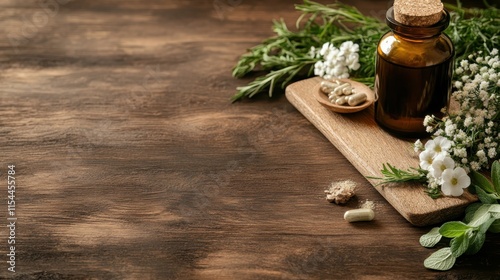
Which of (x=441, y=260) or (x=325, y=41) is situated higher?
(x=325, y=41)

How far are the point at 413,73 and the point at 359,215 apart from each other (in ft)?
0.98

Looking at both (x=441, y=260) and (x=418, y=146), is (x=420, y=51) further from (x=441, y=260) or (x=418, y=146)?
(x=441, y=260)

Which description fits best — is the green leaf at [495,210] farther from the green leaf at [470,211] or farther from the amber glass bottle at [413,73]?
the amber glass bottle at [413,73]

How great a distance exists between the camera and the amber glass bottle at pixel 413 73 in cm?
131

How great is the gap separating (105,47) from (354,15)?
666mm

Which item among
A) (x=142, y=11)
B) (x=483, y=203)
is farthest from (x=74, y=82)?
(x=483, y=203)

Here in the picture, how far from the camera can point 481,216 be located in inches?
45.9

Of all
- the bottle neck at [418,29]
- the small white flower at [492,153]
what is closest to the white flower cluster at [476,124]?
the small white flower at [492,153]

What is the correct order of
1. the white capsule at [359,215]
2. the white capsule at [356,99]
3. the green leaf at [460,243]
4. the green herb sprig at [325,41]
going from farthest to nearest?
the green herb sprig at [325,41], the white capsule at [356,99], the white capsule at [359,215], the green leaf at [460,243]

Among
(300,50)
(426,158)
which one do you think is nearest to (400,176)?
(426,158)

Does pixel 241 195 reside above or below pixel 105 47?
below

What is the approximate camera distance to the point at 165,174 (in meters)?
1.37

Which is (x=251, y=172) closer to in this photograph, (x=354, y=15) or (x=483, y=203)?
(x=483, y=203)

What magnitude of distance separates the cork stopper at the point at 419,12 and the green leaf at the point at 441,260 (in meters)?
0.42
